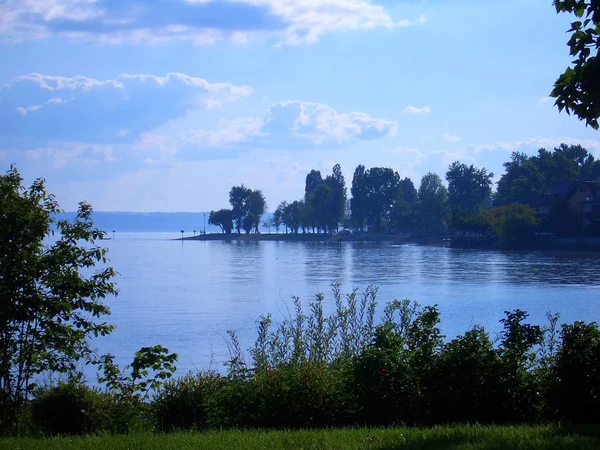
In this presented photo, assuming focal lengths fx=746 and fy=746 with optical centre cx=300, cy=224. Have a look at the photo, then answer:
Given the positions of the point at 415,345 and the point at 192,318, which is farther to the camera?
the point at 192,318

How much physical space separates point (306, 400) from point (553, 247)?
106034mm

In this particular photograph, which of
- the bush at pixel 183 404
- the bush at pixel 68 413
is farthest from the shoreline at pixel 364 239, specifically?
the bush at pixel 68 413

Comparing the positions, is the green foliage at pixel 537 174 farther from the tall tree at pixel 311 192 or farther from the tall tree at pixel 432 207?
the tall tree at pixel 311 192

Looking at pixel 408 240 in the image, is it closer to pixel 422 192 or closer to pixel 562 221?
pixel 422 192

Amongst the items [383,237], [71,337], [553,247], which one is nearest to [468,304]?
[71,337]

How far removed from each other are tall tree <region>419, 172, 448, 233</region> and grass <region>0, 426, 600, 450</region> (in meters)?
155

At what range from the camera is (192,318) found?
109 feet

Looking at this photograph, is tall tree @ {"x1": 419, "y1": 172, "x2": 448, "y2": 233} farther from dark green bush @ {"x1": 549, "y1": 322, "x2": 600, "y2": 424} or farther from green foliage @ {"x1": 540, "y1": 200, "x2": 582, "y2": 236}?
dark green bush @ {"x1": 549, "y1": 322, "x2": 600, "y2": 424}

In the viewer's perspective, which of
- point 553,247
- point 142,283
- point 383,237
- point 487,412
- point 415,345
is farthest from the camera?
point 383,237

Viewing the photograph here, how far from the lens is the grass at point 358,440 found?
293 inches

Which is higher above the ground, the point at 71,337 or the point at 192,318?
the point at 71,337

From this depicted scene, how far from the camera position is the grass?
7441 millimetres

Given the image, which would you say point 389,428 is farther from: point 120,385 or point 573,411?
point 120,385

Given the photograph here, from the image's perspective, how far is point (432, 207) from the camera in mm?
161000
